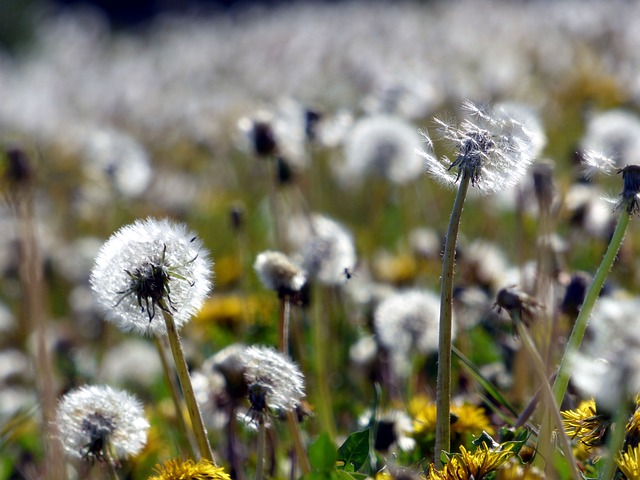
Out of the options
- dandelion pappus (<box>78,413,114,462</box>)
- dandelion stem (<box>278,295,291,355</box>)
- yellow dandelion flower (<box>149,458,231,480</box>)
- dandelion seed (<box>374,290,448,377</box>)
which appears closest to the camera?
yellow dandelion flower (<box>149,458,231,480</box>)

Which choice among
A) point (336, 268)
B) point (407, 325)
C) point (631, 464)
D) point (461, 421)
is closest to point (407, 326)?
point (407, 325)

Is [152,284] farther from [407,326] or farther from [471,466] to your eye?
[407,326]

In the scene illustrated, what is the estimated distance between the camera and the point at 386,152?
275 centimetres

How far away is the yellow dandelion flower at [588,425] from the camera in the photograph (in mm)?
1008

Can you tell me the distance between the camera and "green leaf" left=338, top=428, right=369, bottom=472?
3.71 ft

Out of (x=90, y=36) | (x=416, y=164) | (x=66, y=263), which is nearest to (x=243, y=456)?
(x=416, y=164)

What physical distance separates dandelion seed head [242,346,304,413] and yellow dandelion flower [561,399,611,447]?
12.9 inches

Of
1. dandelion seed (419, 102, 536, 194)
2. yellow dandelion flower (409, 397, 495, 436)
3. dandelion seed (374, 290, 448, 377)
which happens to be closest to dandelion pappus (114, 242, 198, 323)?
dandelion seed (419, 102, 536, 194)

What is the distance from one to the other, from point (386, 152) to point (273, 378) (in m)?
1.73

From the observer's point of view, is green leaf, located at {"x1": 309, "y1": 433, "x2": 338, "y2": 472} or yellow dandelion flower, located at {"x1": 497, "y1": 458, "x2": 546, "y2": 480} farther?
green leaf, located at {"x1": 309, "y1": 433, "x2": 338, "y2": 472}

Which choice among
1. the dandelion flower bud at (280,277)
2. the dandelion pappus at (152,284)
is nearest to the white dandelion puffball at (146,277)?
the dandelion pappus at (152,284)

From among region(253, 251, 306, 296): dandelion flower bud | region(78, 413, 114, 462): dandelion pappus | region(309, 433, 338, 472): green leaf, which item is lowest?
region(309, 433, 338, 472): green leaf

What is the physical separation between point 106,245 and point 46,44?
12853 mm

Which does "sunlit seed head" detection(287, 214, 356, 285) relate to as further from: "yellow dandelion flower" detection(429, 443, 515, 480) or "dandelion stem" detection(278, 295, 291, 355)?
"yellow dandelion flower" detection(429, 443, 515, 480)
